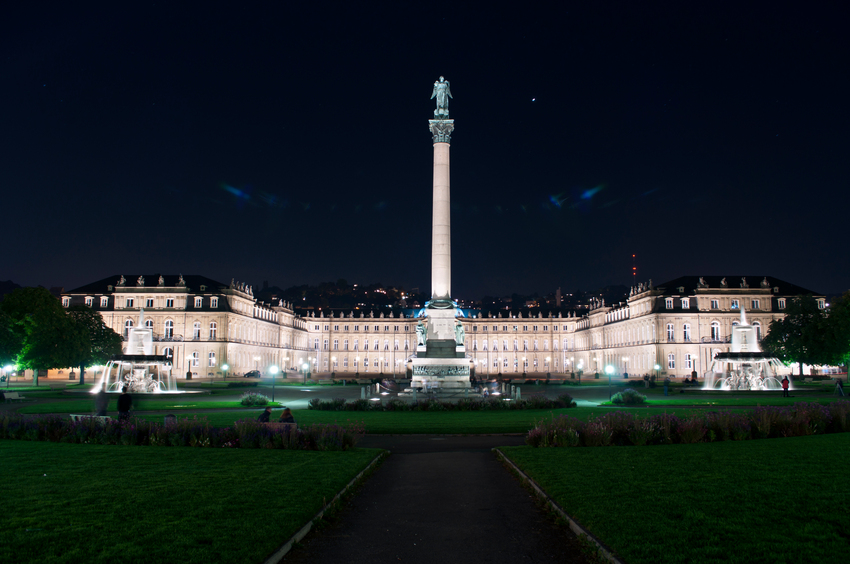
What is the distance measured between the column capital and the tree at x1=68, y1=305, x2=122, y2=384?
4381 cm

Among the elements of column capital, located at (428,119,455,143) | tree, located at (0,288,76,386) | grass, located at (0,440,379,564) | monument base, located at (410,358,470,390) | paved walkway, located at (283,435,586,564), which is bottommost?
paved walkway, located at (283,435,586,564)

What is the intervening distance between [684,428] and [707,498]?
9.25 m

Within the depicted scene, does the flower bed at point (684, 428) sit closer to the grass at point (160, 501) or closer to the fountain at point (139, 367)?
the grass at point (160, 501)

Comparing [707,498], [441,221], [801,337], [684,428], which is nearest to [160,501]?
[707,498]

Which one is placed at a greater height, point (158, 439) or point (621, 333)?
point (621, 333)

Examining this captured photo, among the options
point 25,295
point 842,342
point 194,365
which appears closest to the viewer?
point 842,342

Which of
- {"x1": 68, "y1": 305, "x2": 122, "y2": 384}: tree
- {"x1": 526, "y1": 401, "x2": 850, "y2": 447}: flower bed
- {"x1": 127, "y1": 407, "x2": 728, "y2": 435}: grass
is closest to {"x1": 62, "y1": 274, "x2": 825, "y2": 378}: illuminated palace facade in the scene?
{"x1": 68, "y1": 305, "x2": 122, "y2": 384}: tree

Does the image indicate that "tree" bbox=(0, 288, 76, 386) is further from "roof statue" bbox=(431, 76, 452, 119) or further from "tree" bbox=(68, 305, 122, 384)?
"roof statue" bbox=(431, 76, 452, 119)

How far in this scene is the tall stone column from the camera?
53094 mm

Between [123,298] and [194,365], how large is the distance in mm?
17997

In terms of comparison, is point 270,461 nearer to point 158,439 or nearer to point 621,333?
point 158,439

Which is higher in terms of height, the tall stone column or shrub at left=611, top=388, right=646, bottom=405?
the tall stone column

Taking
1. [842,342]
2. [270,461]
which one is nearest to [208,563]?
[270,461]

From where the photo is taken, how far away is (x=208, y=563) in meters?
8.06
